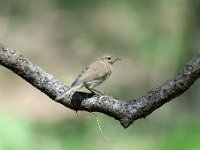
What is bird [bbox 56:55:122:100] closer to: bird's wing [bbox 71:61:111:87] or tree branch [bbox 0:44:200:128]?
bird's wing [bbox 71:61:111:87]

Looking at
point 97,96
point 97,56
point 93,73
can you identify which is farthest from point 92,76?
point 97,56

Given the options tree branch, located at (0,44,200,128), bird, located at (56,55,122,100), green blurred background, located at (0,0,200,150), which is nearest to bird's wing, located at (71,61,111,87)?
bird, located at (56,55,122,100)

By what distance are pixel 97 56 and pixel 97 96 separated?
911 cm

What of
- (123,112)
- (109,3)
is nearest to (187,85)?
(123,112)

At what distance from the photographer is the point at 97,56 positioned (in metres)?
12.1

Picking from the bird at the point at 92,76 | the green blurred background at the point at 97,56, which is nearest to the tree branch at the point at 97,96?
the bird at the point at 92,76

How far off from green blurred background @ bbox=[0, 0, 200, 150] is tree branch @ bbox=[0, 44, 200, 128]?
1.87 m

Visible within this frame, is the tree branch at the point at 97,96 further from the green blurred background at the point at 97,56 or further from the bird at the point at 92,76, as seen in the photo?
the green blurred background at the point at 97,56

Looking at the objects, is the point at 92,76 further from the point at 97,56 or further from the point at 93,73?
the point at 97,56

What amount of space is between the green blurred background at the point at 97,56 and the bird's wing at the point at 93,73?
1.51 metres

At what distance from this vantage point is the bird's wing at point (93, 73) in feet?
11.0

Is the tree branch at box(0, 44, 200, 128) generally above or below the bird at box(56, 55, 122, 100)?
above

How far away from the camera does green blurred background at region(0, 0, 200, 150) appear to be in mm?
7137

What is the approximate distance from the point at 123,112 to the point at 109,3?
1210 cm
